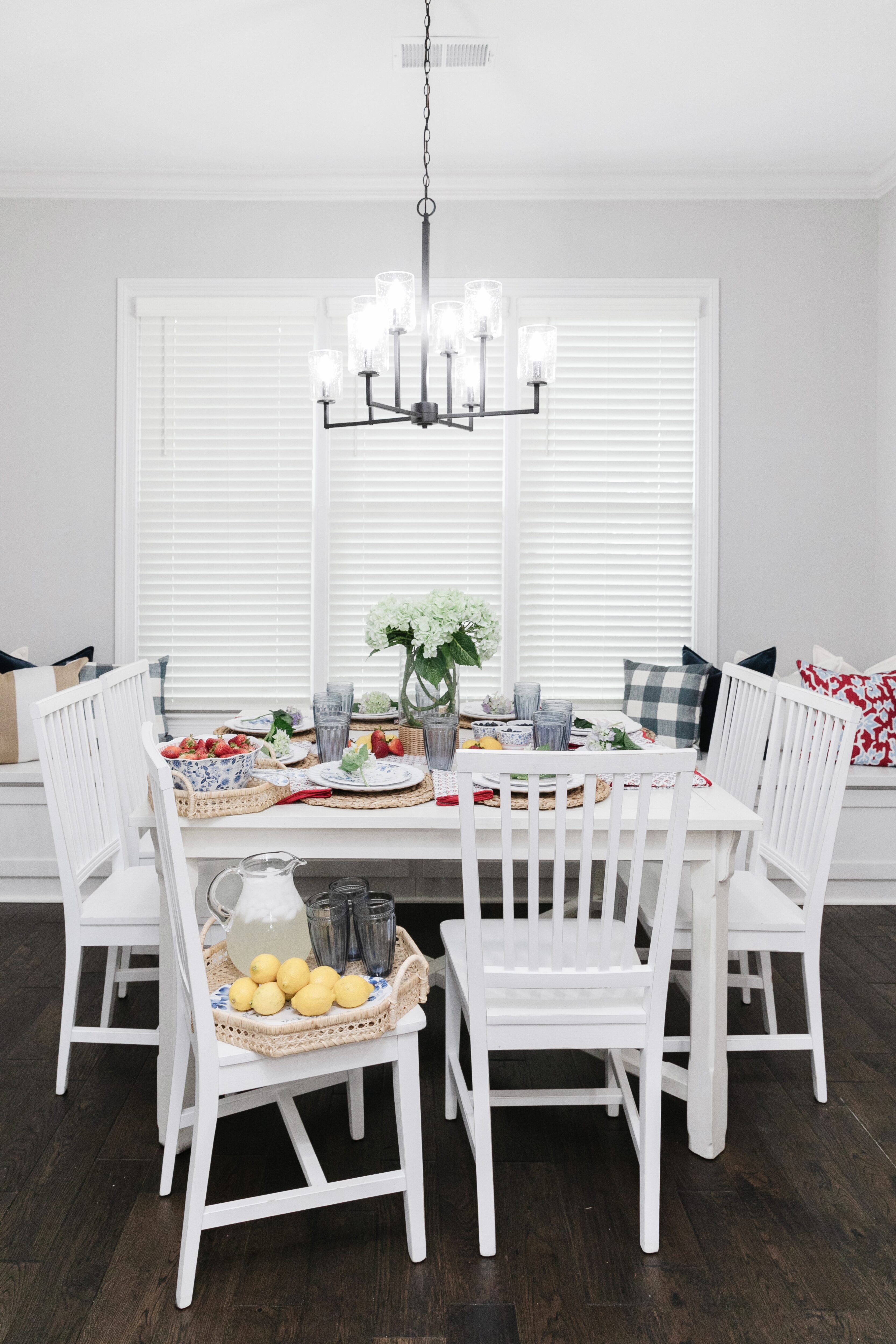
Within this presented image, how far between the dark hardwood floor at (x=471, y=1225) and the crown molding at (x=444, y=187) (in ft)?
11.0

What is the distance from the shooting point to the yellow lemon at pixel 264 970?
5.21 feet

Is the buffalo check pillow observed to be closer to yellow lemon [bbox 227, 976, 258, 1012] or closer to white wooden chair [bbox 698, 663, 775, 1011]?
white wooden chair [bbox 698, 663, 775, 1011]

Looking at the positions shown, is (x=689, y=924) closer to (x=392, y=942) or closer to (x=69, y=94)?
(x=392, y=942)

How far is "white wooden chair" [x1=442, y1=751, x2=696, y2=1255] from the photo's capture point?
1.59 meters

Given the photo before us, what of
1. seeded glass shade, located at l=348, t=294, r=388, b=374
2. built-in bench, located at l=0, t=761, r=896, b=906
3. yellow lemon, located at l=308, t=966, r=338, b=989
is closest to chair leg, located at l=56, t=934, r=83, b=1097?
yellow lemon, located at l=308, t=966, r=338, b=989

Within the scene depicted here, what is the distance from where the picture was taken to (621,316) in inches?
161

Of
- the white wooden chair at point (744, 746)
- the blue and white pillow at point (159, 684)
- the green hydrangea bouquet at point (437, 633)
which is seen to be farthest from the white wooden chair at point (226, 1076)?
the blue and white pillow at point (159, 684)

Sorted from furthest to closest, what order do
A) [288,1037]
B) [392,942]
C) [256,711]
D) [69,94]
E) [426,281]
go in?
[69,94], [256,711], [426,281], [392,942], [288,1037]

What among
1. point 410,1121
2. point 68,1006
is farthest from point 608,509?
point 410,1121

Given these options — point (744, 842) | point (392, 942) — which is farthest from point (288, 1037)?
point (744, 842)

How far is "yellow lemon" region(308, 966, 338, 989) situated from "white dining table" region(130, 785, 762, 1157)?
31 centimetres

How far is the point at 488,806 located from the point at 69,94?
119 inches


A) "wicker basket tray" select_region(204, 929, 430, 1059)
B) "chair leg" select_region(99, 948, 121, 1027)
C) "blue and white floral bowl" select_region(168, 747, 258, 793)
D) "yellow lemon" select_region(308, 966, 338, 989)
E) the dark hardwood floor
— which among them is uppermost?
"blue and white floral bowl" select_region(168, 747, 258, 793)

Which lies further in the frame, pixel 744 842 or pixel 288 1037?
pixel 744 842
